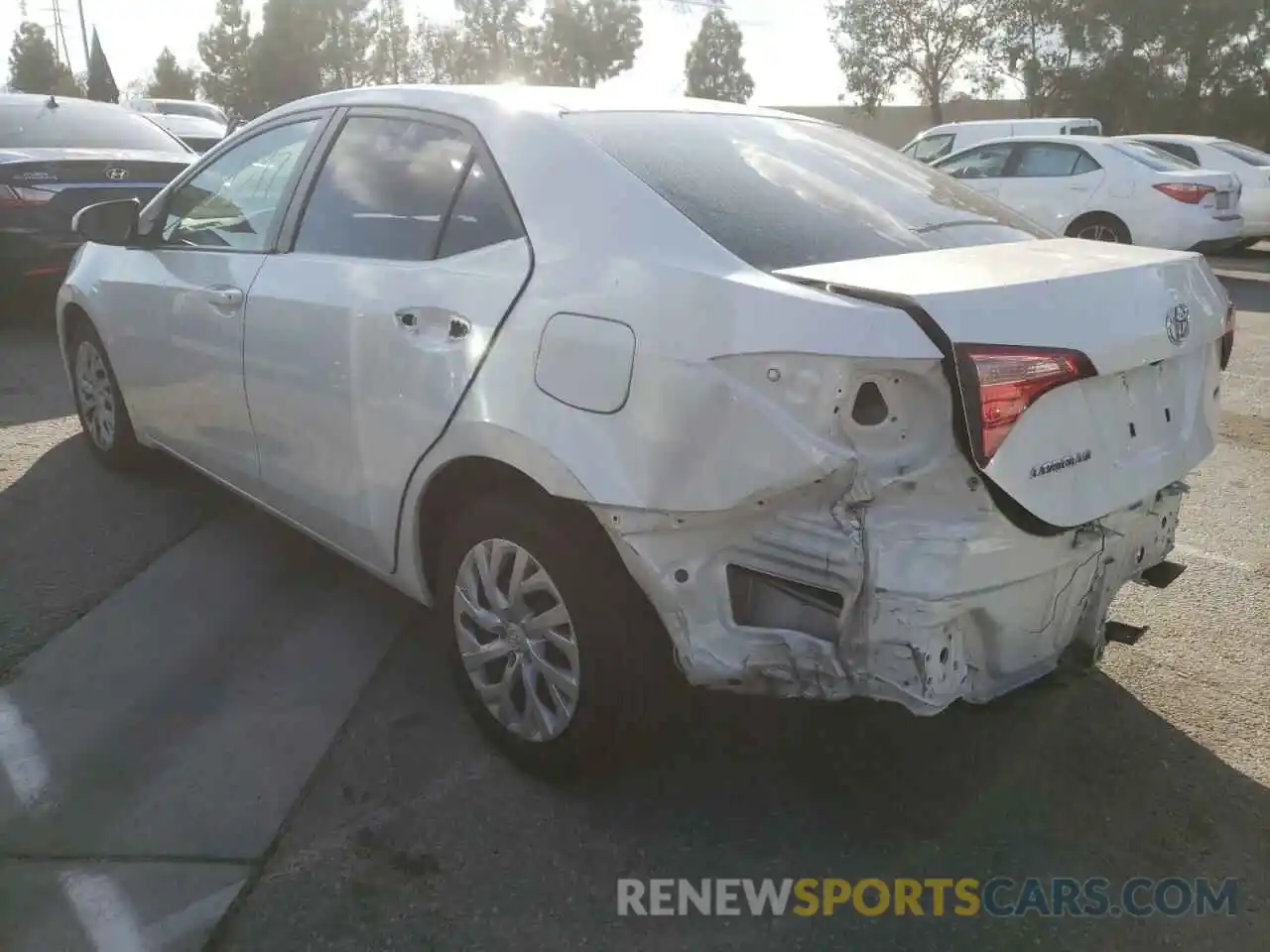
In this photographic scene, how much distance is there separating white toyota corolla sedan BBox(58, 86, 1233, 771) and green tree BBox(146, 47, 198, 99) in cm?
6309

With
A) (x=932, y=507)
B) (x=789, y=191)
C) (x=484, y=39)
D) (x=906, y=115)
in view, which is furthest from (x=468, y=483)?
(x=484, y=39)

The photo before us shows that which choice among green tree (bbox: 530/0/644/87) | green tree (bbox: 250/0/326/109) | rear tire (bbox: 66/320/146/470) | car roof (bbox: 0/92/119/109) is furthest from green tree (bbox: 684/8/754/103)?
rear tire (bbox: 66/320/146/470)

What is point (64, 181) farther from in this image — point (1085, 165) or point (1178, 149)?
point (1178, 149)

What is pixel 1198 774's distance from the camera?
298cm

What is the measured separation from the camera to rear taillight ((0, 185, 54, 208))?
300 inches

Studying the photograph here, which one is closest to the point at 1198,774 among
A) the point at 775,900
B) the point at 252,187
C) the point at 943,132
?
the point at 775,900

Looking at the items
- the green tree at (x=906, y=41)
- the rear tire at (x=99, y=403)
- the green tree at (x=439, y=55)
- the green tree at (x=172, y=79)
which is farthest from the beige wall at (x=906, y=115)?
the rear tire at (x=99, y=403)

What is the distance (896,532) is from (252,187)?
2.72m

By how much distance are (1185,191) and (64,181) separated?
1072 cm

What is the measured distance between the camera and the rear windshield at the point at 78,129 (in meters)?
8.14

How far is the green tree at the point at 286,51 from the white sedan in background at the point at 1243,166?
42836mm

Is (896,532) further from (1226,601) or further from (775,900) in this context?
(1226,601)

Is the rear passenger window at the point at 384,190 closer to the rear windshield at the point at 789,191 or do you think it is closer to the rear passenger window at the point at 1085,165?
the rear windshield at the point at 789,191

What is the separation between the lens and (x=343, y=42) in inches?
2063
